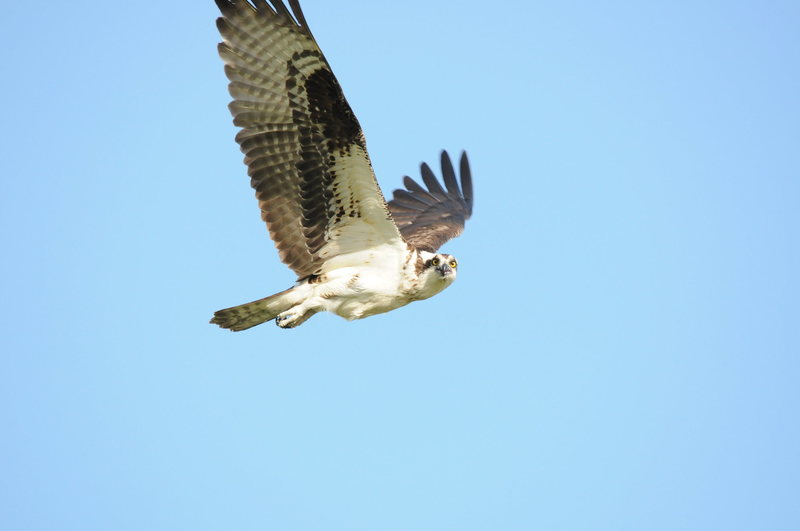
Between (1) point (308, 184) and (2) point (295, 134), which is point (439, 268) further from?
(2) point (295, 134)

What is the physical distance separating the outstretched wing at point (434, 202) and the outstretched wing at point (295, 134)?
276 cm

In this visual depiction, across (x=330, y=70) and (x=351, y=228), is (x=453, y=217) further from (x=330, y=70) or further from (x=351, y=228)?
(x=330, y=70)

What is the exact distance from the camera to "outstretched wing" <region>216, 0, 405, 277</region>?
24.0ft

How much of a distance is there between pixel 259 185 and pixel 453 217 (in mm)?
3694

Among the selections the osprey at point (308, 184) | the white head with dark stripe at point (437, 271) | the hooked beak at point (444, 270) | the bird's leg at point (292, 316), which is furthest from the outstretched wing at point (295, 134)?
the bird's leg at point (292, 316)

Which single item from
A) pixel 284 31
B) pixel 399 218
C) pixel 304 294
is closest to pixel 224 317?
pixel 304 294

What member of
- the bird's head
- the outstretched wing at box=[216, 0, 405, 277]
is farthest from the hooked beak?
the outstretched wing at box=[216, 0, 405, 277]

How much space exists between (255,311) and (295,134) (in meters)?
1.53

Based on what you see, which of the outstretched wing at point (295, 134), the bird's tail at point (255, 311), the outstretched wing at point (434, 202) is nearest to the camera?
the outstretched wing at point (295, 134)

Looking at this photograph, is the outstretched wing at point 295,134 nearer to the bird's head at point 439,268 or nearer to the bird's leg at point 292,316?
the bird's head at point 439,268

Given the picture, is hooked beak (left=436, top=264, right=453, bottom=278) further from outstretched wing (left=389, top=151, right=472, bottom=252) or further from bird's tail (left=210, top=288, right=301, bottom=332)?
outstretched wing (left=389, top=151, right=472, bottom=252)

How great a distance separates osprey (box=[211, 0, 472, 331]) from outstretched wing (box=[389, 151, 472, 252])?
260cm

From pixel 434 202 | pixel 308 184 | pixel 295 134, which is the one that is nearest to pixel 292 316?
pixel 308 184

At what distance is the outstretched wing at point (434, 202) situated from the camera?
10797 millimetres
